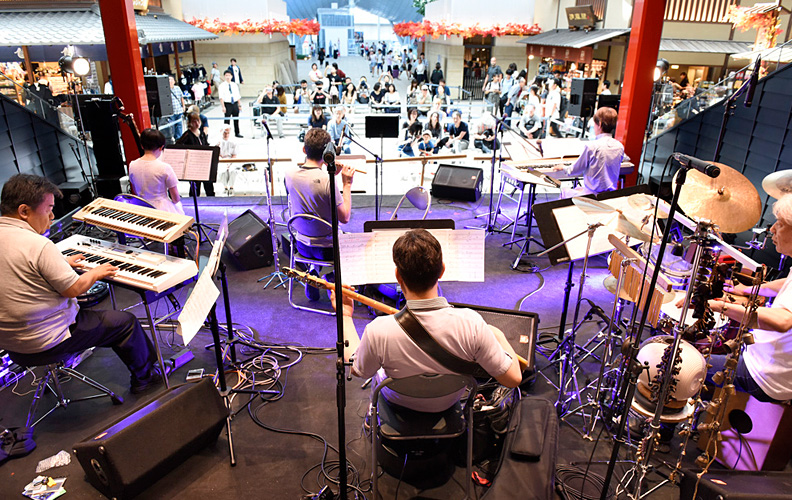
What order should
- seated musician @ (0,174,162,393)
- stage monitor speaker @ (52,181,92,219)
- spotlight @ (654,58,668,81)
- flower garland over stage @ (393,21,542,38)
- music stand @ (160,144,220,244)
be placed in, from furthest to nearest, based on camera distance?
1. flower garland over stage @ (393,21,542,38)
2. spotlight @ (654,58,668,81)
3. stage monitor speaker @ (52,181,92,219)
4. music stand @ (160,144,220,244)
5. seated musician @ (0,174,162,393)

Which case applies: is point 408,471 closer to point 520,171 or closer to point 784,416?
point 784,416

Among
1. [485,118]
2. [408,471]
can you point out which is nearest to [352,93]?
[485,118]

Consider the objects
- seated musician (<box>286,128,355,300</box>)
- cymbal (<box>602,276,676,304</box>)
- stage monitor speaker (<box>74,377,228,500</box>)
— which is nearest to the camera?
stage monitor speaker (<box>74,377,228,500</box>)

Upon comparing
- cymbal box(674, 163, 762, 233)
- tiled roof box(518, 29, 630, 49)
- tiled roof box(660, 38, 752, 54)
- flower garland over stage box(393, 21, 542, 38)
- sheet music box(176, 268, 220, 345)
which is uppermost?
flower garland over stage box(393, 21, 542, 38)

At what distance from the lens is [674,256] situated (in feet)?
12.0

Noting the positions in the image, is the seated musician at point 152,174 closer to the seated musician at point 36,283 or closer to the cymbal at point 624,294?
the seated musician at point 36,283

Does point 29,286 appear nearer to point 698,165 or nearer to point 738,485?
point 698,165

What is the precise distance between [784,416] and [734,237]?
12.0 ft

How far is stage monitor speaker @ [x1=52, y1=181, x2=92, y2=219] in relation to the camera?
6566 millimetres

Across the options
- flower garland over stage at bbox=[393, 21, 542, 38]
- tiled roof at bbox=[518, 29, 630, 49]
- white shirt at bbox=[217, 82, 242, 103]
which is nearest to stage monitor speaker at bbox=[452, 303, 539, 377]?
white shirt at bbox=[217, 82, 242, 103]

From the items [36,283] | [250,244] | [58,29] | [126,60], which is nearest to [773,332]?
[36,283]

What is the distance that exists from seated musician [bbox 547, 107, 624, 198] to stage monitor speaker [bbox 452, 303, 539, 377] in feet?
8.01

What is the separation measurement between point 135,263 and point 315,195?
1.44 meters

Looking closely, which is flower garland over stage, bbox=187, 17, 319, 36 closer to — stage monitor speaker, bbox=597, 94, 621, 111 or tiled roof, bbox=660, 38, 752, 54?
tiled roof, bbox=660, 38, 752, 54
